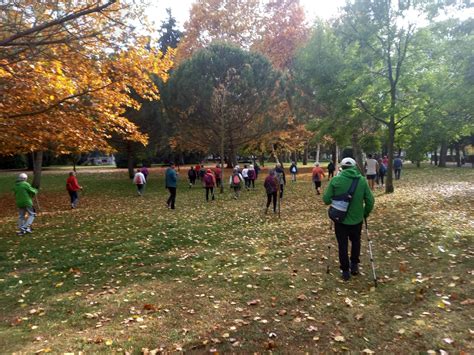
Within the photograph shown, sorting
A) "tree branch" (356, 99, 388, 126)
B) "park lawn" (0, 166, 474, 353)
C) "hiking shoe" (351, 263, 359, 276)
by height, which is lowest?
"park lawn" (0, 166, 474, 353)

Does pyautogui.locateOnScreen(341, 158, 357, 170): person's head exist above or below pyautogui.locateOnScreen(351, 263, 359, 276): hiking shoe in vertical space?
above

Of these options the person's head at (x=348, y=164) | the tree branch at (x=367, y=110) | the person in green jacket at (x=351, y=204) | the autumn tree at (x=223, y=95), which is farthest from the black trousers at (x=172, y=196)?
the person's head at (x=348, y=164)

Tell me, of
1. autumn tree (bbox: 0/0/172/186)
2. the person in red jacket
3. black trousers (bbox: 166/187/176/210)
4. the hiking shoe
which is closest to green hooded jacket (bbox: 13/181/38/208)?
autumn tree (bbox: 0/0/172/186)

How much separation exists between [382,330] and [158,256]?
498 centimetres

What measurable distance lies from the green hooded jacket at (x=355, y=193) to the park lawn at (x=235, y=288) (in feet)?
3.79

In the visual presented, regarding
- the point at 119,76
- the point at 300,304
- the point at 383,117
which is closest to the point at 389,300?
the point at 300,304

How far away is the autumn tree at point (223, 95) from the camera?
2308cm

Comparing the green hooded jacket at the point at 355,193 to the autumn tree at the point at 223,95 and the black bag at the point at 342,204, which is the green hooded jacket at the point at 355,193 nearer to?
the black bag at the point at 342,204

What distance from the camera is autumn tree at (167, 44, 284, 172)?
75.7ft

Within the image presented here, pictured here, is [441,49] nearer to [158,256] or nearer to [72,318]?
[158,256]

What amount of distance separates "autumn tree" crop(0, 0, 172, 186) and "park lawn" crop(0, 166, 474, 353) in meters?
3.53

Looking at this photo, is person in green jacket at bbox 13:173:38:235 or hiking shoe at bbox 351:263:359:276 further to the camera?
person in green jacket at bbox 13:173:38:235

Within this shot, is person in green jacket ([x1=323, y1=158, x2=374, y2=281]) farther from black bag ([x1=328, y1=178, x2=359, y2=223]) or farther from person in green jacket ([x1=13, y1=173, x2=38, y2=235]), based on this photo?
person in green jacket ([x1=13, y1=173, x2=38, y2=235])

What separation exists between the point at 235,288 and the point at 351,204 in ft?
7.87
